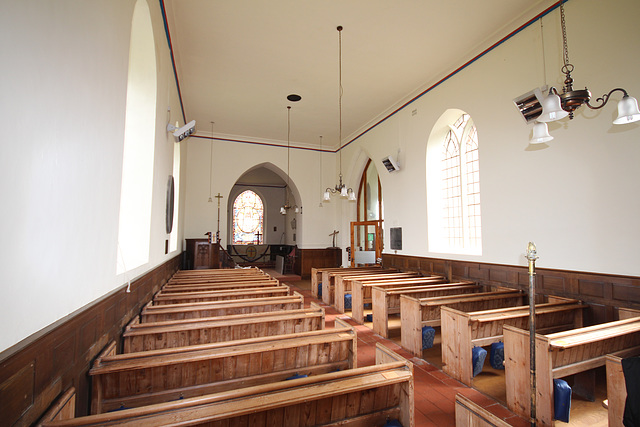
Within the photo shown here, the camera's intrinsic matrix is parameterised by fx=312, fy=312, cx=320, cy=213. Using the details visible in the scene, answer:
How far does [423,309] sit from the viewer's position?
12.0 feet

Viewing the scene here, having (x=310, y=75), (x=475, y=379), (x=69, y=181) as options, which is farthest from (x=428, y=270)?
(x=69, y=181)

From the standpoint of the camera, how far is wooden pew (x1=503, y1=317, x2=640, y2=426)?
7.11 ft

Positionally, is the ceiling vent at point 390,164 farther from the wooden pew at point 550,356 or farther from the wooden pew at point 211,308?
the wooden pew at point 550,356

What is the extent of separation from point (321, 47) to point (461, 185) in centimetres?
350

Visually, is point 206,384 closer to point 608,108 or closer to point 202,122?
point 608,108

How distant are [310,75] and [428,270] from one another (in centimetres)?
445

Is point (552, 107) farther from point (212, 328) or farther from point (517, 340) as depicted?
point (212, 328)

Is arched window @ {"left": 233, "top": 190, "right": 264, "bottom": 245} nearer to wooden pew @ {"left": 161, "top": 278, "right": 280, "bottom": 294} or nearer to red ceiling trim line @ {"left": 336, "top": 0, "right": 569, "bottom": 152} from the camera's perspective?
red ceiling trim line @ {"left": 336, "top": 0, "right": 569, "bottom": 152}

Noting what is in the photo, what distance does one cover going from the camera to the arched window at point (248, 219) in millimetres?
14645

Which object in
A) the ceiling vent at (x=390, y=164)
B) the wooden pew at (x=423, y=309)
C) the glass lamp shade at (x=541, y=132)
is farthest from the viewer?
the ceiling vent at (x=390, y=164)

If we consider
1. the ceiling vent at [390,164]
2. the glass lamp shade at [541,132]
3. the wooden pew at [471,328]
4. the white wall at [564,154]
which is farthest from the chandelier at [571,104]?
the ceiling vent at [390,164]

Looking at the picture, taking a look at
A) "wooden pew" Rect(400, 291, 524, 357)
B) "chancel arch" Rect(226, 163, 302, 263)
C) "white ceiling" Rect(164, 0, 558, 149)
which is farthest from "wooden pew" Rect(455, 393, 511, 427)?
"chancel arch" Rect(226, 163, 302, 263)

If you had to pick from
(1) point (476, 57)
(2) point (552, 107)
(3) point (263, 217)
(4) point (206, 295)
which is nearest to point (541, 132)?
(2) point (552, 107)

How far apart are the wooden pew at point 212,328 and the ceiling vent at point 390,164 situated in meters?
4.83
